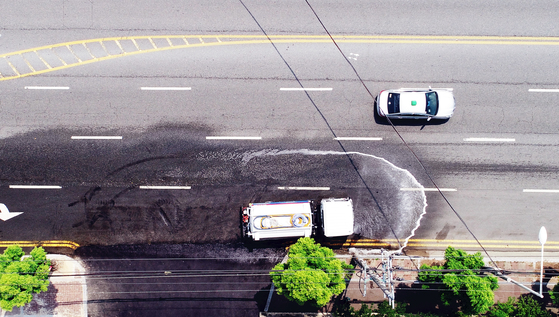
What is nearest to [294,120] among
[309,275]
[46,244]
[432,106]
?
[432,106]

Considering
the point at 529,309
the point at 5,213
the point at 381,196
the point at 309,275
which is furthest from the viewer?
the point at 381,196

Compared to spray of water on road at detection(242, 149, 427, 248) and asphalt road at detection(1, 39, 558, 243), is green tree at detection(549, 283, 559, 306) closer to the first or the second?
asphalt road at detection(1, 39, 558, 243)

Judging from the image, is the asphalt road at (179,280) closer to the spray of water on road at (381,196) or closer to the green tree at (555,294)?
the spray of water on road at (381,196)

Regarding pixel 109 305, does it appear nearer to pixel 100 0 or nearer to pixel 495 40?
pixel 100 0

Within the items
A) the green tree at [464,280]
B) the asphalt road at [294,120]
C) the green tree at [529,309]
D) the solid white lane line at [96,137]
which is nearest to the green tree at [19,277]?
the asphalt road at [294,120]

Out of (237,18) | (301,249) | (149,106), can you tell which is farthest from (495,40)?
(149,106)

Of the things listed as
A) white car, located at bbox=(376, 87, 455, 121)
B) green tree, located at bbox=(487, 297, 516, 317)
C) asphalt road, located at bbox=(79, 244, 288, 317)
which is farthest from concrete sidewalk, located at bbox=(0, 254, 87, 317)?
green tree, located at bbox=(487, 297, 516, 317)

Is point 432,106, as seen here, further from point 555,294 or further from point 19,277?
point 19,277

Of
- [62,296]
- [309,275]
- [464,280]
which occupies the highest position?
[62,296]
